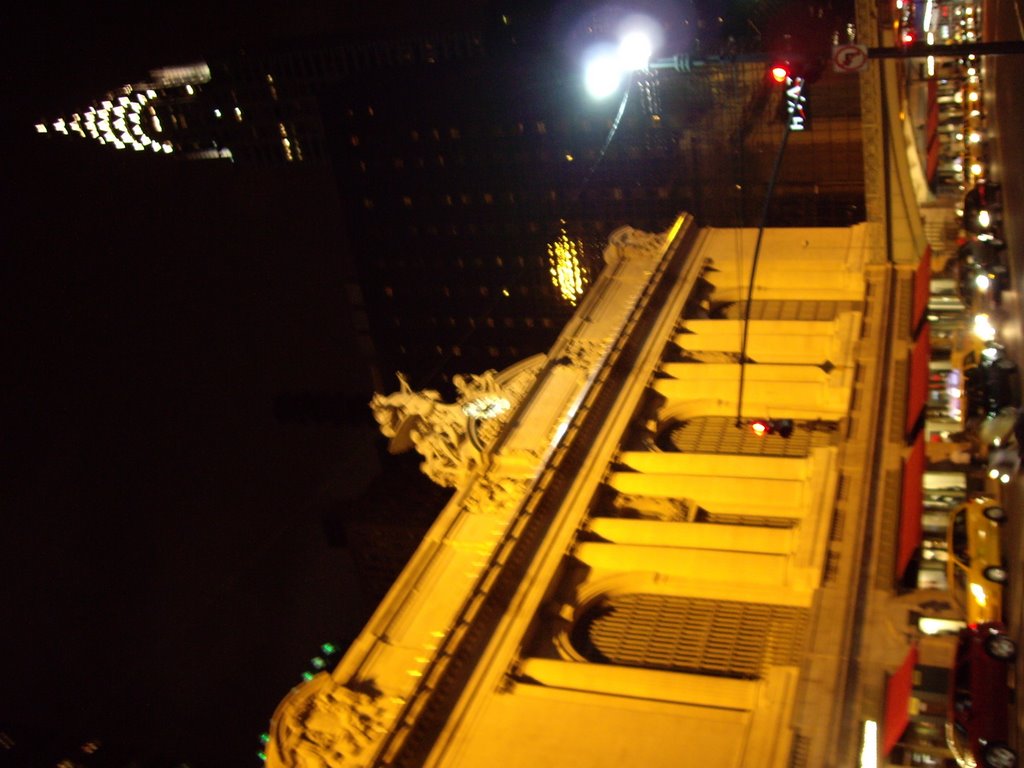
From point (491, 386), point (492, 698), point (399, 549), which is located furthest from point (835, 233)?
point (492, 698)

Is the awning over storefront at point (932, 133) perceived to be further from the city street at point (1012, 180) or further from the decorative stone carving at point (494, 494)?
the decorative stone carving at point (494, 494)

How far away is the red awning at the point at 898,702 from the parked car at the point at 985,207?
11.0m

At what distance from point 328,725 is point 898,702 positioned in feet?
29.4

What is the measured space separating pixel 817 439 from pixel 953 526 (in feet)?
17.7

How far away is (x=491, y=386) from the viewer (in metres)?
23.4

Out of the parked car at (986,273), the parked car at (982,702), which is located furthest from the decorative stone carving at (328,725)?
the parked car at (986,273)

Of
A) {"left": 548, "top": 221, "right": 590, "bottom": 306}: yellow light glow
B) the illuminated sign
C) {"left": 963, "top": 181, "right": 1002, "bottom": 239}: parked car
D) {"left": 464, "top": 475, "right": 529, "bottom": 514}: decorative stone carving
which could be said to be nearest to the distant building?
{"left": 548, "top": 221, "right": 590, "bottom": 306}: yellow light glow

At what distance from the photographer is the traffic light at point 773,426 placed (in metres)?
18.9

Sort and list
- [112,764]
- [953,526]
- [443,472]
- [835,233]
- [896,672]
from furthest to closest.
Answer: [835,233] → [443,472] → [112,764] → [953,526] → [896,672]

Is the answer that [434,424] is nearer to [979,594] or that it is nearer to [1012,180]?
[979,594]

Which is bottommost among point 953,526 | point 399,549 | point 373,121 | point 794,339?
→ point 953,526

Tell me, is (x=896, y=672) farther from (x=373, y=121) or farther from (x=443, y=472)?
(x=373, y=121)

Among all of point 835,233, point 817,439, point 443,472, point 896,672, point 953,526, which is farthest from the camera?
point 835,233

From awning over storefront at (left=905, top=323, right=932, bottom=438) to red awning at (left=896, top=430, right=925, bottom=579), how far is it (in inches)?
38.0
